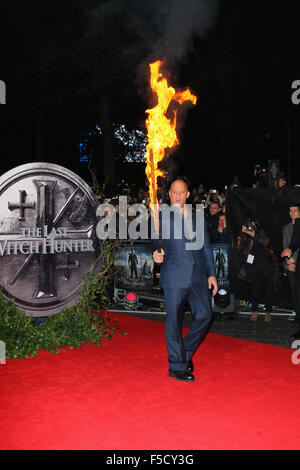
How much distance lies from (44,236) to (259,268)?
13.5ft

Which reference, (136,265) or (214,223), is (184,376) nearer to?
(136,265)

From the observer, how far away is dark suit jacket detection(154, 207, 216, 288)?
6688mm

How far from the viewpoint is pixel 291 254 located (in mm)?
9797

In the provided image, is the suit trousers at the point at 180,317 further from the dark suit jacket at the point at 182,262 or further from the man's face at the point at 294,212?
the man's face at the point at 294,212

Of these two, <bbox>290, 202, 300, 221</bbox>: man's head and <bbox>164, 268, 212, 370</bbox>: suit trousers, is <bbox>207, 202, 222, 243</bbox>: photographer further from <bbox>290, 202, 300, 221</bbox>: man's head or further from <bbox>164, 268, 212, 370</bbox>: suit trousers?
<bbox>164, 268, 212, 370</bbox>: suit trousers

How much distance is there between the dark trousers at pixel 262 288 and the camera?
34.2ft

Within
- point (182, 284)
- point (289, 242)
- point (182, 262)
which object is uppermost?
point (289, 242)

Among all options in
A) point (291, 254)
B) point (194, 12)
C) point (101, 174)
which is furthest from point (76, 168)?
point (291, 254)

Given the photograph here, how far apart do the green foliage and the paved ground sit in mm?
1921

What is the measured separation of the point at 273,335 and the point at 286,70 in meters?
21.0

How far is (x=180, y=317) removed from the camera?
6723 mm

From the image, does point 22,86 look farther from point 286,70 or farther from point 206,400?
point 206,400

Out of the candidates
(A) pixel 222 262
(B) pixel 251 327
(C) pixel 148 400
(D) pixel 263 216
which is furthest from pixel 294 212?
(C) pixel 148 400
